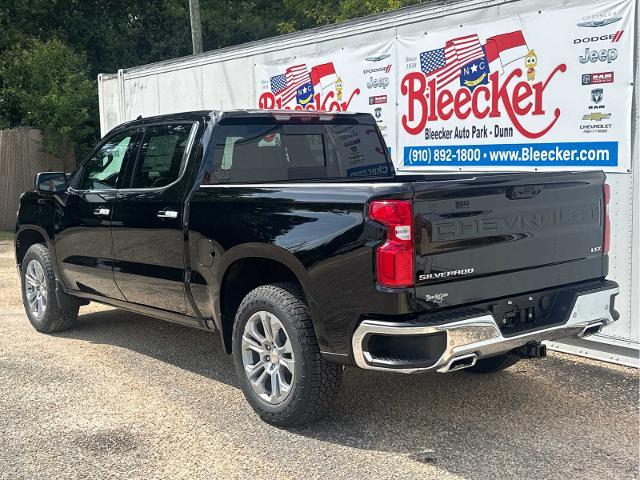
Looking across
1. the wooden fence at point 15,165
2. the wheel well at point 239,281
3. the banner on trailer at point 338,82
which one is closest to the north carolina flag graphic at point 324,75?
the banner on trailer at point 338,82

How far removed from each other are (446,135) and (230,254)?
3.04 metres

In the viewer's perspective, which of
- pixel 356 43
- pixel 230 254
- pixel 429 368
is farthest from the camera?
pixel 356 43

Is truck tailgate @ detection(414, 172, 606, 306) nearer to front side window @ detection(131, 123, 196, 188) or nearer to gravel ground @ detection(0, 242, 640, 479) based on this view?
gravel ground @ detection(0, 242, 640, 479)

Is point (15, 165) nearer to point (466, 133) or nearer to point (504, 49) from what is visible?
point (466, 133)

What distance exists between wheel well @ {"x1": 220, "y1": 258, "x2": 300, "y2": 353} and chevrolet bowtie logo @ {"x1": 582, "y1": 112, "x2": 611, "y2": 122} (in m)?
2.81

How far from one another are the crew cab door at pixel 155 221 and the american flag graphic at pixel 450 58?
104 inches

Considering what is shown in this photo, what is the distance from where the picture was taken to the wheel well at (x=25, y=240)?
7055 mm

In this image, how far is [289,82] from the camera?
28.9ft

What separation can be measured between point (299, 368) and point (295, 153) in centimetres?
184

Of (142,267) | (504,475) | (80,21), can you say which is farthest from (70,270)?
(80,21)

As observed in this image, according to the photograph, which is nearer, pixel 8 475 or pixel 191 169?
pixel 8 475

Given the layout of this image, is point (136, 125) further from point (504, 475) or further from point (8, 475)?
point (504, 475)

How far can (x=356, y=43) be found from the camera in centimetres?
783

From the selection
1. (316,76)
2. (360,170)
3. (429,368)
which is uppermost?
(316,76)
